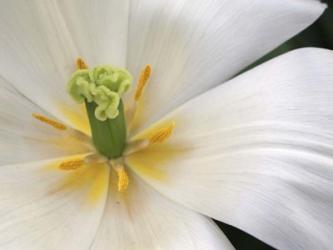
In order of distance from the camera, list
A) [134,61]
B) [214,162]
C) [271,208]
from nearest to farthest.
A: [271,208] → [214,162] → [134,61]

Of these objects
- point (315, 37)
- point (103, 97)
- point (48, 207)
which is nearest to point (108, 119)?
point (103, 97)

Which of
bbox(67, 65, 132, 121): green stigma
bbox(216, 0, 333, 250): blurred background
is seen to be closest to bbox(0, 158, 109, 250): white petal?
bbox(67, 65, 132, 121): green stigma

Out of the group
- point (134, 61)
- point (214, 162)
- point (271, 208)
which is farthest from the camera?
point (134, 61)

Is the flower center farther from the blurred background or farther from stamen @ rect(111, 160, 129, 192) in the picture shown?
the blurred background

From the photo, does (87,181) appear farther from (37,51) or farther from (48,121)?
(37,51)

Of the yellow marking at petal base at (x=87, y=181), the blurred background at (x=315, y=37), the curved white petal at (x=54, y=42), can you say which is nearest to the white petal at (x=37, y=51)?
the curved white petal at (x=54, y=42)

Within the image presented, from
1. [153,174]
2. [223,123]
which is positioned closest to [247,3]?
[223,123]

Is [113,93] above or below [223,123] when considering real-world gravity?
above

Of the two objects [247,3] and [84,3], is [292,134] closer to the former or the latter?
[247,3]

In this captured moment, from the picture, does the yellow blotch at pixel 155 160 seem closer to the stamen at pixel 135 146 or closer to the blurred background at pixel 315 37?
the stamen at pixel 135 146
